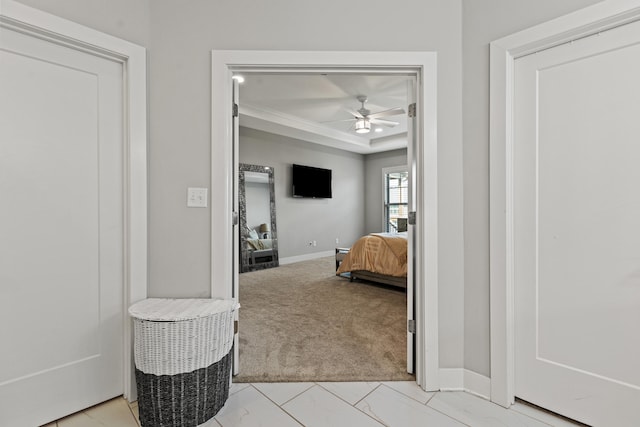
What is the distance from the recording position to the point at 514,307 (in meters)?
1.57

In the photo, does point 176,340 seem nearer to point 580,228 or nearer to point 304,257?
point 580,228

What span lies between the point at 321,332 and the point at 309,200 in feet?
13.1

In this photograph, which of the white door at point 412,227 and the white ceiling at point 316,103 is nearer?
the white door at point 412,227

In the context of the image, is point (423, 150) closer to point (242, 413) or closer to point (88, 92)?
point (242, 413)

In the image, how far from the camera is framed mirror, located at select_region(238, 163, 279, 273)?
5.05 meters

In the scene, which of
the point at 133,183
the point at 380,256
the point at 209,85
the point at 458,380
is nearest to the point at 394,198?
the point at 380,256

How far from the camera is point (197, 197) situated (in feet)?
5.55

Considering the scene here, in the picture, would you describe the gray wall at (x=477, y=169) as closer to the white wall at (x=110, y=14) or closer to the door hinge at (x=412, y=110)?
the door hinge at (x=412, y=110)

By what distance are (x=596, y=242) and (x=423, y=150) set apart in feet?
2.98

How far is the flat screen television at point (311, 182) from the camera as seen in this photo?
5.92 meters

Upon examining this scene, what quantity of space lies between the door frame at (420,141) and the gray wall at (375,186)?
5.49 m

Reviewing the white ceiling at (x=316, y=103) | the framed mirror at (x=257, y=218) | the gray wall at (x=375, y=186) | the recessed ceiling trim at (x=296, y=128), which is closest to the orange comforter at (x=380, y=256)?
the framed mirror at (x=257, y=218)

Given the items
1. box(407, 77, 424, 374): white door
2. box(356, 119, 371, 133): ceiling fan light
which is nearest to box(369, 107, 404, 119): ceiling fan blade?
box(356, 119, 371, 133): ceiling fan light

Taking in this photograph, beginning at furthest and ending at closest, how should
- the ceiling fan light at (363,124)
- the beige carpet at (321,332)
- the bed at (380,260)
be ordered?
the ceiling fan light at (363,124)
the bed at (380,260)
the beige carpet at (321,332)
